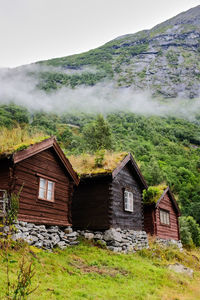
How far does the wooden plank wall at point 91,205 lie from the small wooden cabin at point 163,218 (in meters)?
9.02

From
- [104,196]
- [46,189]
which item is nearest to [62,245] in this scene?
[46,189]

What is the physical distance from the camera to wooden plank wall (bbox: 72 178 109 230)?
19.2 m

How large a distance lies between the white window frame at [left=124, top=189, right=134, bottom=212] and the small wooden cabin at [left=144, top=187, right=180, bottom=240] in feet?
19.0

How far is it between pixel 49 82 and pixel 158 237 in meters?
152

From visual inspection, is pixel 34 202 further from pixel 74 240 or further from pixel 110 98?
pixel 110 98

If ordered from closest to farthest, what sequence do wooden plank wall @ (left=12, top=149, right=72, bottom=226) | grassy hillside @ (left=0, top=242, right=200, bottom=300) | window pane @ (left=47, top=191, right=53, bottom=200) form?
grassy hillside @ (left=0, top=242, right=200, bottom=300)
wooden plank wall @ (left=12, top=149, right=72, bottom=226)
window pane @ (left=47, top=191, right=53, bottom=200)

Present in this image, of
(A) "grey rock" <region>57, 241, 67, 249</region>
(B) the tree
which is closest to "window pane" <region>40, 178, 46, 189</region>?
(A) "grey rock" <region>57, 241, 67, 249</region>

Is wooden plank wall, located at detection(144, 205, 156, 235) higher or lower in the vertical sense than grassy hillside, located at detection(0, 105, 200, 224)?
lower

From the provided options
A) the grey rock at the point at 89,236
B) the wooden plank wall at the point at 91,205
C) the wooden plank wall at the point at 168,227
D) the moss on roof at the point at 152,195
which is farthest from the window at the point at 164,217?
the grey rock at the point at 89,236

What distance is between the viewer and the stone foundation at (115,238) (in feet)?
59.9

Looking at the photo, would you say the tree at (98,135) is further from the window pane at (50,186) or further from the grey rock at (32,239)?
the grey rock at (32,239)

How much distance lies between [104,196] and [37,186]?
5.48m

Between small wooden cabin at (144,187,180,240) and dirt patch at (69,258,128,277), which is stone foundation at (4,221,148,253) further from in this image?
small wooden cabin at (144,187,180,240)

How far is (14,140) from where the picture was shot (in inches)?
627
